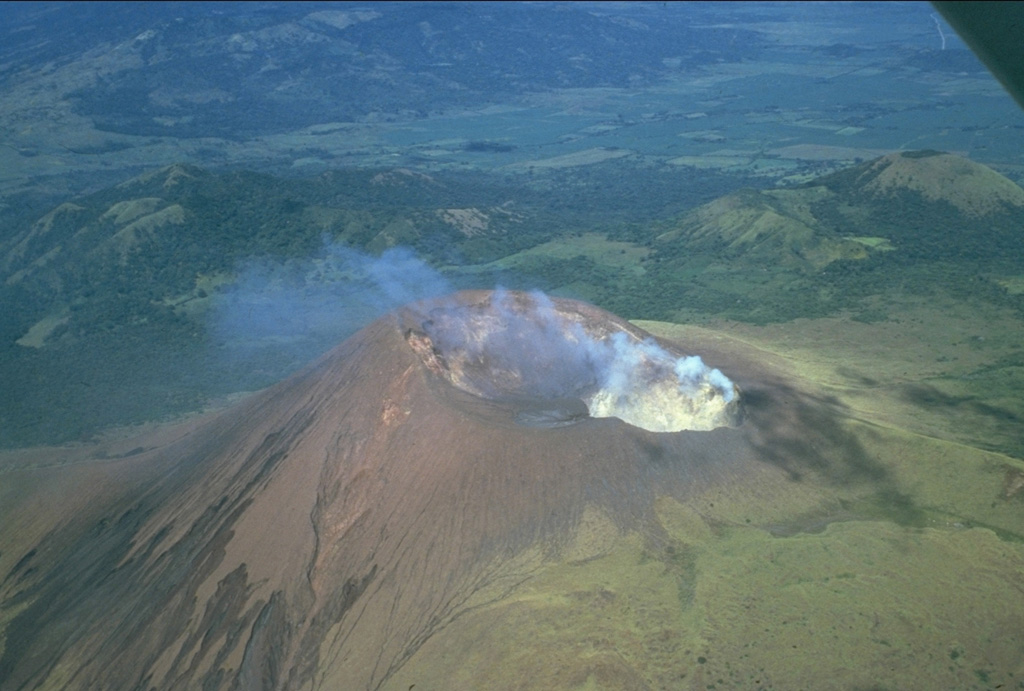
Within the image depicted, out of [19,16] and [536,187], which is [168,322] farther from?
[19,16]

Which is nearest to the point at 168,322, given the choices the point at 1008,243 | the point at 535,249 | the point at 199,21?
the point at 535,249

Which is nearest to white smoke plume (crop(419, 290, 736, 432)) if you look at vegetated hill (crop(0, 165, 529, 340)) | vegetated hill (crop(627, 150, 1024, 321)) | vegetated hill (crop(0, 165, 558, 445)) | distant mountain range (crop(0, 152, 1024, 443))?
vegetated hill (crop(0, 165, 558, 445))

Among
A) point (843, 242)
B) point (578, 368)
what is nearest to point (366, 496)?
point (578, 368)

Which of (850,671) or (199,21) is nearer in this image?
(850,671)

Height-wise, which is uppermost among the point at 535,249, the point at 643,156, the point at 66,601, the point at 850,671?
the point at 850,671

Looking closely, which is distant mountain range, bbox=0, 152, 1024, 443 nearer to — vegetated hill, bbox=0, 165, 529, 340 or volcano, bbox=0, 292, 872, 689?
vegetated hill, bbox=0, 165, 529, 340

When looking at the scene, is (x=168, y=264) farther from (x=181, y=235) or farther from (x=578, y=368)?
(x=578, y=368)
